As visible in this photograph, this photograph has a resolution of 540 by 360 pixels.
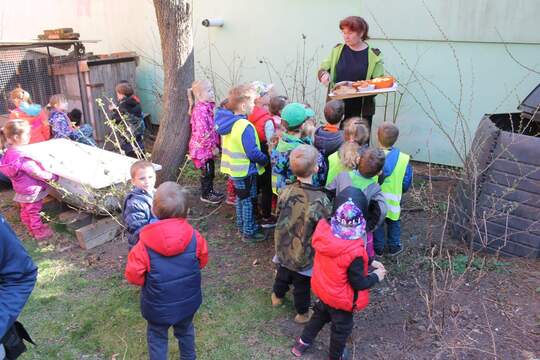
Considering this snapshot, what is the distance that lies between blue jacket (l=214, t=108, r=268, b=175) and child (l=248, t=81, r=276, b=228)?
16cm

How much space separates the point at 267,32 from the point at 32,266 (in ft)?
18.4

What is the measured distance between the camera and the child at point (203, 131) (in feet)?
16.6

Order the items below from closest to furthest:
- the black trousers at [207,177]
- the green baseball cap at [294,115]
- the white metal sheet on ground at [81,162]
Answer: the green baseball cap at [294,115], the white metal sheet on ground at [81,162], the black trousers at [207,177]

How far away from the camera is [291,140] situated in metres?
3.88

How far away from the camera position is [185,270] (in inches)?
106

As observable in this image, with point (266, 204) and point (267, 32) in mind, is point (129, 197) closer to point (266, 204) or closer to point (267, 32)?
point (266, 204)

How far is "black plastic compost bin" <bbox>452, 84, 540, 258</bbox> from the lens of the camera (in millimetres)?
3684

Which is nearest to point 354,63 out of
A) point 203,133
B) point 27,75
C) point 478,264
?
point 203,133

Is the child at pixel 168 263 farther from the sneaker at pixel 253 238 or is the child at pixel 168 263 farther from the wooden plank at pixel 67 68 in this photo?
the wooden plank at pixel 67 68

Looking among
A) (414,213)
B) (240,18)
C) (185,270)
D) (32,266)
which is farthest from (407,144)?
(32,266)

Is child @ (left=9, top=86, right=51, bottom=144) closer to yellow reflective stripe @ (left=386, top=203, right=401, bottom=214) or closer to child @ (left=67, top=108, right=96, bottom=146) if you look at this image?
child @ (left=67, top=108, right=96, bottom=146)

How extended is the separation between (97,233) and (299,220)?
8.02 feet

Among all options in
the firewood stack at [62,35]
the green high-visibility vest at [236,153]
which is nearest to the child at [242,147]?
the green high-visibility vest at [236,153]

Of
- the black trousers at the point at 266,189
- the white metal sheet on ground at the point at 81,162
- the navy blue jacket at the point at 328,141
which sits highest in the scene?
the navy blue jacket at the point at 328,141
